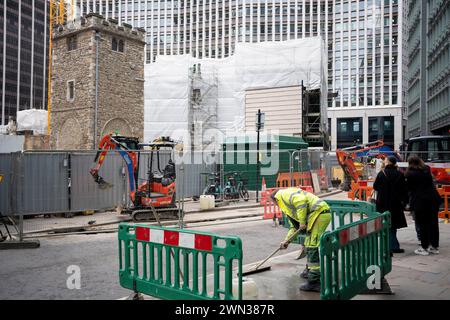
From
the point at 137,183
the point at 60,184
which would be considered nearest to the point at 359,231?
the point at 137,183

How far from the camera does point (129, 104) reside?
38344 mm

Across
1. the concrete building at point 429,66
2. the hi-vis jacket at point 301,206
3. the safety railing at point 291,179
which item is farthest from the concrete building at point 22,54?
the hi-vis jacket at point 301,206

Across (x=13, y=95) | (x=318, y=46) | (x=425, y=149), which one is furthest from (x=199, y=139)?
(x=13, y=95)

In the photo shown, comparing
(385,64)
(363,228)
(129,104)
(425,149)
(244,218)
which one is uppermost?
(385,64)

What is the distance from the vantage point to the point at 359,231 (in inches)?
204

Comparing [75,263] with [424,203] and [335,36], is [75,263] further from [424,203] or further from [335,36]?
[335,36]

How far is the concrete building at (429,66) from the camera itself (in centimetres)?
A: 3152

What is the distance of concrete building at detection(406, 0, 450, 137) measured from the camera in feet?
103

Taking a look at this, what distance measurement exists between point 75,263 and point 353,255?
5.46 meters

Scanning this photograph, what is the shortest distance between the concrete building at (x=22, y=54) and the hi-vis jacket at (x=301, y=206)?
113 metres

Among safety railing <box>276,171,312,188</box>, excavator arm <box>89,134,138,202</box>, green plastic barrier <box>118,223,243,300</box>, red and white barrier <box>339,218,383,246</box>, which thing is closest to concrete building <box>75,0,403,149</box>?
safety railing <box>276,171,312,188</box>

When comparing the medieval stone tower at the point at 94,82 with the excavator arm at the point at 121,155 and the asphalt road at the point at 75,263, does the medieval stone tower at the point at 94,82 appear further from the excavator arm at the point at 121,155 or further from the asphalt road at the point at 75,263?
the asphalt road at the point at 75,263
